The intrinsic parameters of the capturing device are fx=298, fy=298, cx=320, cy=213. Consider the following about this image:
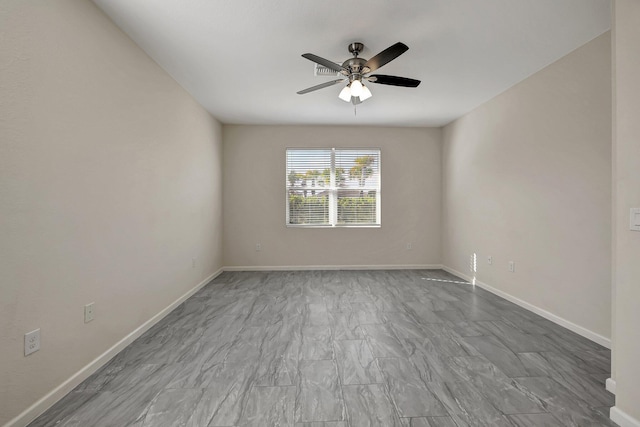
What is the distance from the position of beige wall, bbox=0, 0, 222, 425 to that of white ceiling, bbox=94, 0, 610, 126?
41 cm

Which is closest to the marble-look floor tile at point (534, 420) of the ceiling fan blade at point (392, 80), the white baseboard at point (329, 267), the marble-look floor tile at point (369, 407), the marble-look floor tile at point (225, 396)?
the marble-look floor tile at point (369, 407)

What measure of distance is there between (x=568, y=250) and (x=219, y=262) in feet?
15.6

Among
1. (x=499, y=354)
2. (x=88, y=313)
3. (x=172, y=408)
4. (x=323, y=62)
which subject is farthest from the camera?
(x=323, y=62)

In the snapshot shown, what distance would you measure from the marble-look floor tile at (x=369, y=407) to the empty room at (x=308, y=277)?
0.01m

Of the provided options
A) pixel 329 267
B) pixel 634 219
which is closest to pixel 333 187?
pixel 329 267

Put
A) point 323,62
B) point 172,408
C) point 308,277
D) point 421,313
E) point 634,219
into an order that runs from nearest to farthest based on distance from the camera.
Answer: point 634,219 < point 172,408 < point 323,62 < point 421,313 < point 308,277

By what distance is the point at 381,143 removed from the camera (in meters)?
5.52

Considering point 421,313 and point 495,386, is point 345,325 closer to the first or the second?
point 421,313

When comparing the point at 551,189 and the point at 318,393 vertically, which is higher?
the point at 551,189

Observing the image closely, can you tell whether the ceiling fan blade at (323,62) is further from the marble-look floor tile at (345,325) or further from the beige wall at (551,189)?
the marble-look floor tile at (345,325)

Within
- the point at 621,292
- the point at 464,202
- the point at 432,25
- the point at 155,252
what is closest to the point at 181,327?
the point at 155,252

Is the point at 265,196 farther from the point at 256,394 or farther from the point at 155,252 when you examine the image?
the point at 256,394

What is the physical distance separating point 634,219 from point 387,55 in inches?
73.0

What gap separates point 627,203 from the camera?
157 cm
